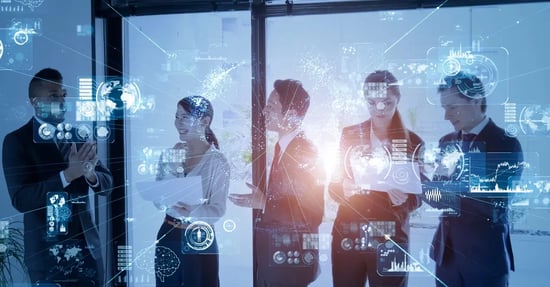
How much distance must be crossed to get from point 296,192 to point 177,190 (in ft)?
1.32

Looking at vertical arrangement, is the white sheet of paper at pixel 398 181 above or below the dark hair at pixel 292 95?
below

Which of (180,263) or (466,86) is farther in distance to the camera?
(180,263)

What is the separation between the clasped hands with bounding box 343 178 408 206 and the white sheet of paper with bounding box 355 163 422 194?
0.01 metres

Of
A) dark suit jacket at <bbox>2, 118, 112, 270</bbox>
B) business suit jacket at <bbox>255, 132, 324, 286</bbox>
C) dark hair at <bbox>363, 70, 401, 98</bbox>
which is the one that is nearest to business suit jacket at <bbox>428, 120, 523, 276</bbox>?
dark hair at <bbox>363, 70, 401, 98</bbox>

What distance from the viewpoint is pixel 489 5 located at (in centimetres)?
154

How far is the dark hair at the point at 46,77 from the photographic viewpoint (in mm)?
1620

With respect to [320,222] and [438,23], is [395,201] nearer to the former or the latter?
[320,222]

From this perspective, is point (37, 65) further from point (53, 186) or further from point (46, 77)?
point (53, 186)

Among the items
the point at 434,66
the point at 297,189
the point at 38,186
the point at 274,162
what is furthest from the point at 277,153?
the point at 38,186

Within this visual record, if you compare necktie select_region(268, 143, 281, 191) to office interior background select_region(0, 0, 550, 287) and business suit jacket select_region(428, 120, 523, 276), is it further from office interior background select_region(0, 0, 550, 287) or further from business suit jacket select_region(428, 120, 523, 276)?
business suit jacket select_region(428, 120, 523, 276)

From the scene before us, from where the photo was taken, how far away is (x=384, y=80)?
61.1 inches

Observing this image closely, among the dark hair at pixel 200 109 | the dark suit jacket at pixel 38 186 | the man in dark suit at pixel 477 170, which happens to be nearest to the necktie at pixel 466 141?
the man in dark suit at pixel 477 170

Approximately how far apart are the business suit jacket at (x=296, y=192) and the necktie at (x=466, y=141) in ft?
1.54

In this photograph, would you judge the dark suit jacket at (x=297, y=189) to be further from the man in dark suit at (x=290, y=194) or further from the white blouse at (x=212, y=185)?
the white blouse at (x=212, y=185)
